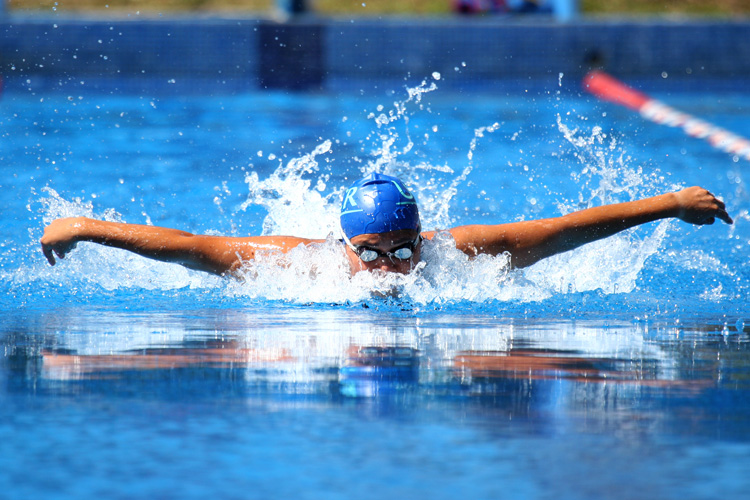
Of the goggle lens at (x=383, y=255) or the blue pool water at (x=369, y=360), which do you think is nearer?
the blue pool water at (x=369, y=360)

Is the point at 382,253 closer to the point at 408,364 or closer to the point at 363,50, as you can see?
the point at 408,364

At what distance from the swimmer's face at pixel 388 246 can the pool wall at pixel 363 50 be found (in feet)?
27.6

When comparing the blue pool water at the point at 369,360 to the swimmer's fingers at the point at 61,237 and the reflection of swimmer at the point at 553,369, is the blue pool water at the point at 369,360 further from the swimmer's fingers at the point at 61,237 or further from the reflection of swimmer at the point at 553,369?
the swimmer's fingers at the point at 61,237

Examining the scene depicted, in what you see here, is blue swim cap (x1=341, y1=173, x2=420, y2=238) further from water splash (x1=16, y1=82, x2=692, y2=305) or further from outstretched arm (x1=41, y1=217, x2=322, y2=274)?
outstretched arm (x1=41, y1=217, x2=322, y2=274)

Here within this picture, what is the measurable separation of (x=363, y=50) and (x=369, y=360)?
31.1 ft

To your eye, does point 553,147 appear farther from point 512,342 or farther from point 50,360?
point 50,360

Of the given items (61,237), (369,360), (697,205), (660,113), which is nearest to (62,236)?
(61,237)

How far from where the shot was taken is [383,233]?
11.7 ft

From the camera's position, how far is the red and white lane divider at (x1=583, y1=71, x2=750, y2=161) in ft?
28.3

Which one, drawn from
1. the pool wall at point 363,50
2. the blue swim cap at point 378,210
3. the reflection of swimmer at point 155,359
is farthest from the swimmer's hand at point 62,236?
the pool wall at point 363,50

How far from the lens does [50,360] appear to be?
2.89 metres

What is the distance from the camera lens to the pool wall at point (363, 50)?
11.8 metres

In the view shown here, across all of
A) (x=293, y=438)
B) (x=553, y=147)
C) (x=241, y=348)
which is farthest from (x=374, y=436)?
(x=553, y=147)

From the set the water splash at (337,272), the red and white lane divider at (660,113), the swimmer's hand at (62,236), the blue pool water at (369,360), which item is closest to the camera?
the blue pool water at (369,360)
